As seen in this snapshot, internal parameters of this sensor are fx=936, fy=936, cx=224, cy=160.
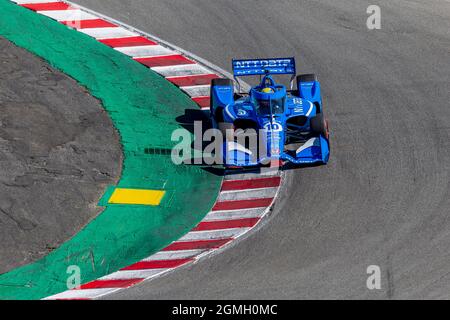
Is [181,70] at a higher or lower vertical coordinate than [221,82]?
higher

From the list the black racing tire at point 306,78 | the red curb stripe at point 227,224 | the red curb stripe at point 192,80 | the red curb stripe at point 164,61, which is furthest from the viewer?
the red curb stripe at point 164,61

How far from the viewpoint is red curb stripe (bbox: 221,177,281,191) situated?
18266 millimetres

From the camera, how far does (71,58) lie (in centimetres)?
2219

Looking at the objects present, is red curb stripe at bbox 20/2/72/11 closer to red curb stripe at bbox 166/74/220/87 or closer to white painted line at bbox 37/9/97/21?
white painted line at bbox 37/9/97/21

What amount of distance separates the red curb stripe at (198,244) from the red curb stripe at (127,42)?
301 inches

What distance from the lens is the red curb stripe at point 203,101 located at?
68.9ft

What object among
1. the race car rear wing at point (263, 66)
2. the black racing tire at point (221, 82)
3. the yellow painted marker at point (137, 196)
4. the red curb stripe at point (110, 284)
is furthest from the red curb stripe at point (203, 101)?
the red curb stripe at point (110, 284)

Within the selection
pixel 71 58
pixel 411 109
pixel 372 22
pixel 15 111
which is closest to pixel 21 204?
pixel 15 111

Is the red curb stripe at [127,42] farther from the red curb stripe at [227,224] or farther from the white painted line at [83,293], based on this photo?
the white painted line at [83,293]

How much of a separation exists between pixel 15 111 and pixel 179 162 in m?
3.77

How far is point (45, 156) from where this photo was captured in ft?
61.4

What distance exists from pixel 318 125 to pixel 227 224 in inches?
121

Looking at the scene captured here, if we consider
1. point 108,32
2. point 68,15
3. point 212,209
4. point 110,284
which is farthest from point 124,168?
point 68,15

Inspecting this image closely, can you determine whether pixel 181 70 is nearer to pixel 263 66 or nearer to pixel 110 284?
pixel 263 66
